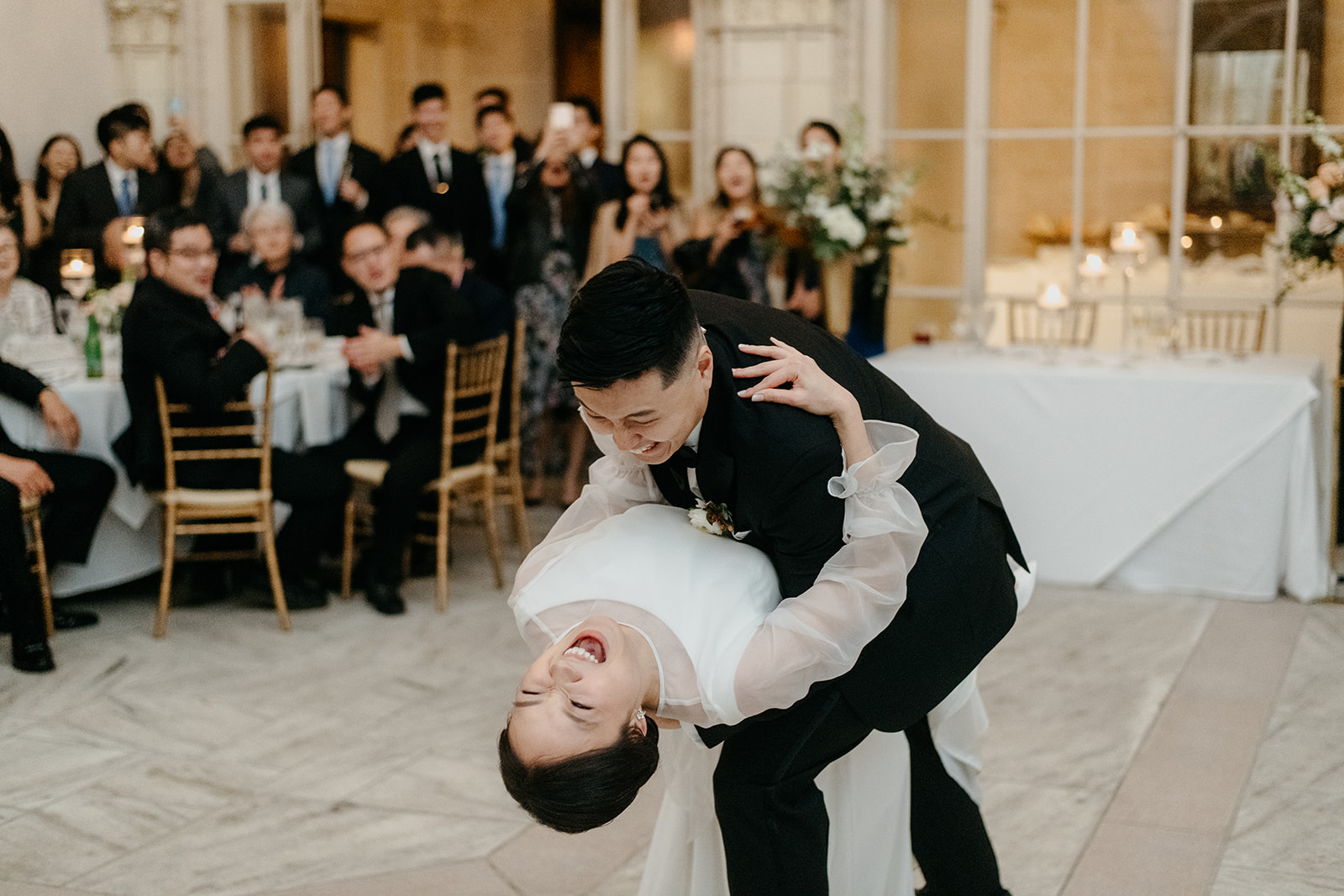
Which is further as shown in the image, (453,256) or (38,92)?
(38,92)

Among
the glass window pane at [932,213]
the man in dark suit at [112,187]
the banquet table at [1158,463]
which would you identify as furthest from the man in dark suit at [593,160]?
the man in dark suit at [112,187]

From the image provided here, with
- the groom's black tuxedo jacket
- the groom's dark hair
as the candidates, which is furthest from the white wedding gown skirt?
the groom's dark hair

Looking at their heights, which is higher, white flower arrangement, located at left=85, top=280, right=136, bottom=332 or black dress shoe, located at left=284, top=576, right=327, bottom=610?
white flower arrangement, located at left=85, top=280, right=136, bottom=332

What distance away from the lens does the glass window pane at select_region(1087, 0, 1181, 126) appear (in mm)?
5977

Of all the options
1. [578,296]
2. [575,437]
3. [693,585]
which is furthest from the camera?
[575,437]

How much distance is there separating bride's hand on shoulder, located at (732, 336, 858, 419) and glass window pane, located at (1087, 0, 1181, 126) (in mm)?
4611

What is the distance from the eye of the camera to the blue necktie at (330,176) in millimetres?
7020

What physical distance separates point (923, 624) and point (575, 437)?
428 centimetres

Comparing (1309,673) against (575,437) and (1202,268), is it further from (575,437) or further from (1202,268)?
(575,437)

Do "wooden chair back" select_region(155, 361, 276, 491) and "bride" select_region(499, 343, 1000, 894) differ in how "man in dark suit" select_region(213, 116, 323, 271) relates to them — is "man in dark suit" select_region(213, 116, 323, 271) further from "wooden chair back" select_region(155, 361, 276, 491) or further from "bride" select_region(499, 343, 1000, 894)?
"bride" select_region(499, 343, 1000, 894)

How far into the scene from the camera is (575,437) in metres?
6.27

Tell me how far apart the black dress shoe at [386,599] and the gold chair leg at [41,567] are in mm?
1015

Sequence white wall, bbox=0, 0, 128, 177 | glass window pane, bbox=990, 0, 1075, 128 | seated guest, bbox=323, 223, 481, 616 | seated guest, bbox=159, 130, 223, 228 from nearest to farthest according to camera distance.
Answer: seated guest, bbox=323, 223, 481, 616 < glass window pane, bbox=990, 0, 1075, 128 < seated guest, bbox=159, 130, 223, 228 < white wall, bbox=0, 0, 128, 177

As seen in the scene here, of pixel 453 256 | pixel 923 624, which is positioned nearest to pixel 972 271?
pixel 453 256
